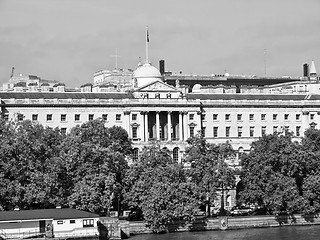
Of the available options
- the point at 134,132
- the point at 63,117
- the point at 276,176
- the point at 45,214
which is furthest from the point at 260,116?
the point at 45,214

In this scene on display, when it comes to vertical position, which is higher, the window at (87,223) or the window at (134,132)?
the window at (134,132)

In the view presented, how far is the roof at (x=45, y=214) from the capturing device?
326ft

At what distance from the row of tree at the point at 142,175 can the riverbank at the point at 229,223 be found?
1.19 m

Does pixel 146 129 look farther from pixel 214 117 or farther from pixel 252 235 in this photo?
pixel 252 235

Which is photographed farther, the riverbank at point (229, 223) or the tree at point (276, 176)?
the tree at point (276, 176)

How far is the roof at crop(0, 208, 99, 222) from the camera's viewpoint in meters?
99.2

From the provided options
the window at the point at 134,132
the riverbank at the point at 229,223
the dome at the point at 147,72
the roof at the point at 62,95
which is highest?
the dome at the point at 147,72

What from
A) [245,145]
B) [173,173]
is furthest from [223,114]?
[173,173]

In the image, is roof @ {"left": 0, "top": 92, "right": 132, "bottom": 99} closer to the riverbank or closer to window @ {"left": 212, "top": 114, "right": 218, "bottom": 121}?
window @ {"left": 212, "top": 114, "right": 218, "bottom": 121}

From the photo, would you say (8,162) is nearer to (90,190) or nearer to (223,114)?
(90,190)

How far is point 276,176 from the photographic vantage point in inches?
4631

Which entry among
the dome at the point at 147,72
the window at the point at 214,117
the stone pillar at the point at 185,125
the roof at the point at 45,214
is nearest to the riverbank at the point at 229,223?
the roof at the point at 45,214

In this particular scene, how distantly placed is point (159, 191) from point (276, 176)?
16.5 meters

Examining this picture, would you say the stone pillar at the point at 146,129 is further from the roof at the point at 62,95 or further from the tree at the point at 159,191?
the tree at the point at 159,191
